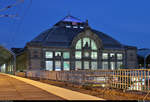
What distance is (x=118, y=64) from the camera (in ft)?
374

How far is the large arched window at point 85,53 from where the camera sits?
4194 inches

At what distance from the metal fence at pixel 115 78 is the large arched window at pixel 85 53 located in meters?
74.8

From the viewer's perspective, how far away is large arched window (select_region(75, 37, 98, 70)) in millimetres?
106537

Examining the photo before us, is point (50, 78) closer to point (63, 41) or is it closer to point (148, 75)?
point (148, 75)

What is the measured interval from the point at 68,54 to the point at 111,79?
8503 cm

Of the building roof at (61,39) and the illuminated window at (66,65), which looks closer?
the illuminated window at (66,65)

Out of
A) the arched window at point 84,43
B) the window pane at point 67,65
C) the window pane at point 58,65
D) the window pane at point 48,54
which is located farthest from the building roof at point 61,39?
the window pane at point 58,65

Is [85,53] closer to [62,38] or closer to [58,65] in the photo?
[62,38]

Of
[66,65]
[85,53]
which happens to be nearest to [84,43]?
[85,53]

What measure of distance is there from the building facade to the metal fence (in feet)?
232

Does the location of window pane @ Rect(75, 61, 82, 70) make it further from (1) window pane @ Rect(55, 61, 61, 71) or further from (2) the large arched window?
(1) window pane @ Rect(55, 61, 61, 71)

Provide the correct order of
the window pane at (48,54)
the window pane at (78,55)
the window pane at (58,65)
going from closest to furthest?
the window pane at (48,54) < the window pane at (58,65) < the window pane at (78,55)

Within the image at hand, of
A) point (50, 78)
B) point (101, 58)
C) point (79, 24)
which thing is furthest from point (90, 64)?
point (50, 78)

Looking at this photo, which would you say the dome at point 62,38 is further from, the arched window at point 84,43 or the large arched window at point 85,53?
the large arched window at point 85,53
